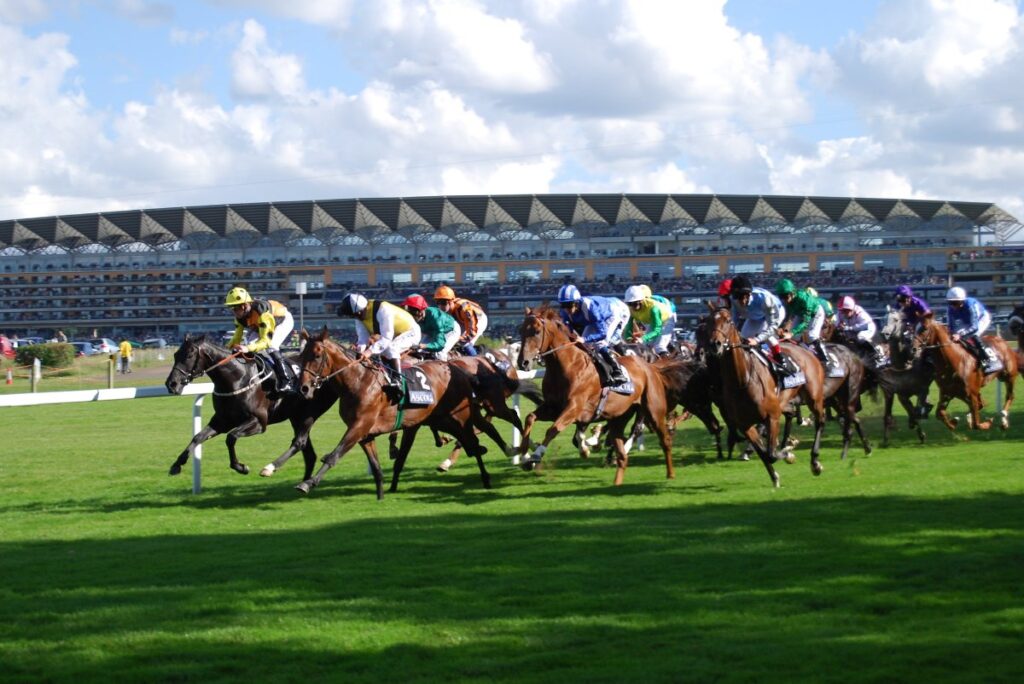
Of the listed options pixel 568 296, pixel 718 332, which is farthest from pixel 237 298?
pixel 718 332

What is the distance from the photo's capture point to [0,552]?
9.40 meters

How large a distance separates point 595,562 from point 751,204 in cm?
8373

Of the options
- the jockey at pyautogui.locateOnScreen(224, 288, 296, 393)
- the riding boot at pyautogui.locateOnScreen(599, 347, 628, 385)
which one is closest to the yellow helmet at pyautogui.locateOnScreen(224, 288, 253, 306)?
the jockey at pyautogui.locateOnScreen(224, 288, 296, 393)

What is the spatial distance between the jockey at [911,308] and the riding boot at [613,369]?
5664mm

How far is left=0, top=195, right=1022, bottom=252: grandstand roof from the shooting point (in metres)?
87.8

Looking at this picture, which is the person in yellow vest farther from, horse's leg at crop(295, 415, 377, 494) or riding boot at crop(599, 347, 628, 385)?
riding boot at crop(599, 347, 628, 385)

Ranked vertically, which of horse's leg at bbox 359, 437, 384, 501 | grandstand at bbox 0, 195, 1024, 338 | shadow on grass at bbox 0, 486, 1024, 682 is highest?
grandstand at bbox 0, 195, 1024, 338

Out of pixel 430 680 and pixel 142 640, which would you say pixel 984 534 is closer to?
pixel 430 680

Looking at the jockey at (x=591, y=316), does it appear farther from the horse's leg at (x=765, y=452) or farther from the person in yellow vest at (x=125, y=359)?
the person in yellow vest at (x=125, y=359)

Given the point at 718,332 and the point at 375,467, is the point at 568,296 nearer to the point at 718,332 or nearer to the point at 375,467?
the point at 718,332

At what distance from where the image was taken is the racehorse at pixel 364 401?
464 inches

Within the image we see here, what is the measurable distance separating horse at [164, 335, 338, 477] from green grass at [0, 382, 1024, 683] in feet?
2.12

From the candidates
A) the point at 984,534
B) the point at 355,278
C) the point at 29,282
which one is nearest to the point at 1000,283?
the point at 355,278

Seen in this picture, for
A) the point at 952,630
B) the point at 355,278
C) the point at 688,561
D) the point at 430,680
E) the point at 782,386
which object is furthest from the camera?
the point at 355,278
